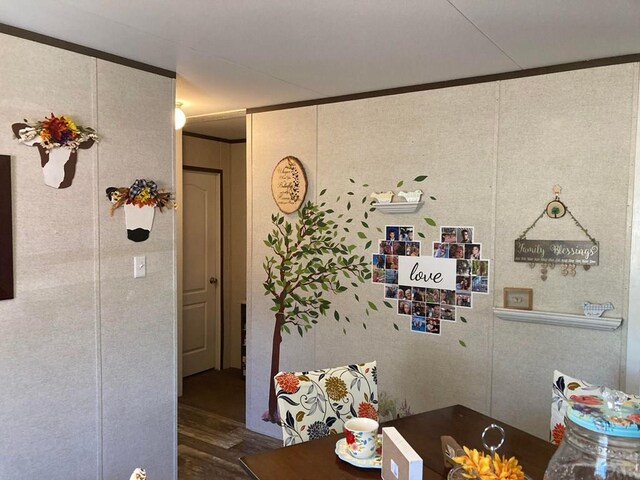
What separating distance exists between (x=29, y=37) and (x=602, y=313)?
9.85 feet

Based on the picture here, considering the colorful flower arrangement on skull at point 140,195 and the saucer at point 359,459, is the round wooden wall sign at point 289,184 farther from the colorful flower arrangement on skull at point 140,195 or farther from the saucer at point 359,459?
the saucer at point 359,459

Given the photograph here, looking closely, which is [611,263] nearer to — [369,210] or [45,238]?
[369,210]

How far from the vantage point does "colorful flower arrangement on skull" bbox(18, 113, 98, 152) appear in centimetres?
214

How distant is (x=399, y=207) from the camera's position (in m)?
2.98

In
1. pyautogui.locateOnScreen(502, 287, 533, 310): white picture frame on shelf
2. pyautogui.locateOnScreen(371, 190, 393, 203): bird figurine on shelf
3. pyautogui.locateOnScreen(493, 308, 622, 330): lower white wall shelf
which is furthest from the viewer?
pyautogui.locateOnScreen(371, 190, 393, 203): bird figurine on shelf

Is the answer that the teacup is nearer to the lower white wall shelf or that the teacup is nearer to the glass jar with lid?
the glass jar with lid

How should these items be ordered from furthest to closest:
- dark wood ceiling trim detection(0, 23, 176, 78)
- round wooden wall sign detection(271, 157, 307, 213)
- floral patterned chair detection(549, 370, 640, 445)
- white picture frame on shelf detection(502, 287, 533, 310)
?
round wooden wall sign detection(271, 157, 307, 213), white picture frame on shelf detection(502, 287, 533, 310), dark wood ceiling trim detection(0, 23, 176, 78), floral patterned chair detection(549, 370, 640, 445)

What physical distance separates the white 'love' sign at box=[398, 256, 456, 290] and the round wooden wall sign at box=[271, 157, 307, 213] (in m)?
0.90

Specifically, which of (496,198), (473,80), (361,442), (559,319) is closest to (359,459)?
(361,442)

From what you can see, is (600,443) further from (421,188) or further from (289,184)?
(289,184)

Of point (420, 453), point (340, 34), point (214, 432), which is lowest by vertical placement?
point (214, 432)

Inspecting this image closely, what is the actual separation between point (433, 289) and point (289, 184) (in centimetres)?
130

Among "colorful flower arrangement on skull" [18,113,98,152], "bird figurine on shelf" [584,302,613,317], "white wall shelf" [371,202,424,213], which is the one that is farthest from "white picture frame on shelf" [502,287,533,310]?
"colorful flower arrangement on skull" [18,113,98,152]

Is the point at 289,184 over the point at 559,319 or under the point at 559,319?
over
